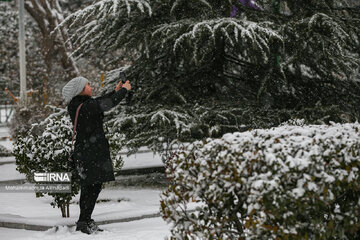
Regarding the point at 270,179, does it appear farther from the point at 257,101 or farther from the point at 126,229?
the point at 257,101

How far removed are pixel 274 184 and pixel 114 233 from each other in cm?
323

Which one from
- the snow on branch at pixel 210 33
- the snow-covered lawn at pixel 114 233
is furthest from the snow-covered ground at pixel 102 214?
the snow on branch at pixel 210 33

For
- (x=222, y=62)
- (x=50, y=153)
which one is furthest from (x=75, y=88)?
(x=222, y=62)

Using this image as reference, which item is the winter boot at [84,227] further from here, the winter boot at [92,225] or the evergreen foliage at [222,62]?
the evergreen foliage at [222,62]

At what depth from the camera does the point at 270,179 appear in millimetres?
4125

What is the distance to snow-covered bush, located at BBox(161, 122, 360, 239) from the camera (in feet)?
13.4

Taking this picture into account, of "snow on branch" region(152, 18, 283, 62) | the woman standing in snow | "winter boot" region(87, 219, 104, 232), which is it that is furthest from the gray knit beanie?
"snow on branch" region(152, 18, 283, 62)

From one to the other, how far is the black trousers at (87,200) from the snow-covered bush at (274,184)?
85.6 inches

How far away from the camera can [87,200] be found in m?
6.76

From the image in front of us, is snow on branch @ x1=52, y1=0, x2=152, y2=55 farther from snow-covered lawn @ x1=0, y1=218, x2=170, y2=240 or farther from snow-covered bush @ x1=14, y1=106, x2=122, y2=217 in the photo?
snow-covered lawn @ x1=0, y1=218, x2=170, y2=240

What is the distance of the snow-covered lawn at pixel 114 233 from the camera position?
6.58 m

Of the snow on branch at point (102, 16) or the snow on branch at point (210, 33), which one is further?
the snow on branch at point (102, 16)

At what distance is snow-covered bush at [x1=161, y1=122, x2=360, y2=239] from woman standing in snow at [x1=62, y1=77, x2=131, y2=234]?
2005 mm

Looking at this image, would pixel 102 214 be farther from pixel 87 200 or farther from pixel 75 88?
pixel 75 88
